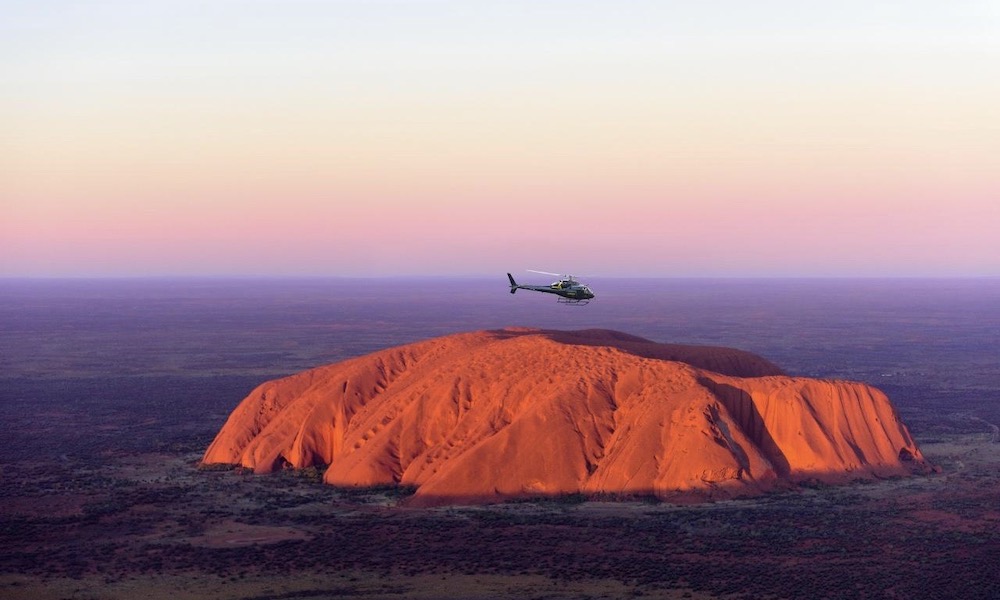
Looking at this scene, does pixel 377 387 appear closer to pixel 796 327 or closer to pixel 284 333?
pixel 284 333

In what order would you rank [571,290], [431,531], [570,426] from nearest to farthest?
[431,531], [570,426], [571,290]

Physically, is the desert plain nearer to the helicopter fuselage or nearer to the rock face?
the rock face

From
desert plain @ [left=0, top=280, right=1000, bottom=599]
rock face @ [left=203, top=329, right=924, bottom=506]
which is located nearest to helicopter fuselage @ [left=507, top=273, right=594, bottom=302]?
rock face @ [left=203, top=329, right=924, bottom=506]

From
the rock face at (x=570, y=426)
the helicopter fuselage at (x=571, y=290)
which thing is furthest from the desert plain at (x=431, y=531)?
the helicopter fuselage at (x=571, y=290)

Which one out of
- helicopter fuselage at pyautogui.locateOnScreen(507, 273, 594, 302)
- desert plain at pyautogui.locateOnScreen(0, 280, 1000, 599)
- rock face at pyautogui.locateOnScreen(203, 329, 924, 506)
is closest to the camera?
desert plain at pyautogui.locateOnScreen(0, 280, 1000, 599)

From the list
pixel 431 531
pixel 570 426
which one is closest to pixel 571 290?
pixel 570 426

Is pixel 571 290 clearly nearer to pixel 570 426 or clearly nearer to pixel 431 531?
pixel 570 426

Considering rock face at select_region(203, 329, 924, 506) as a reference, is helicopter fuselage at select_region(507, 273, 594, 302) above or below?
above

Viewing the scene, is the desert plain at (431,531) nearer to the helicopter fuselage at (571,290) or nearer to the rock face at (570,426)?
the rock face at (570,426)
